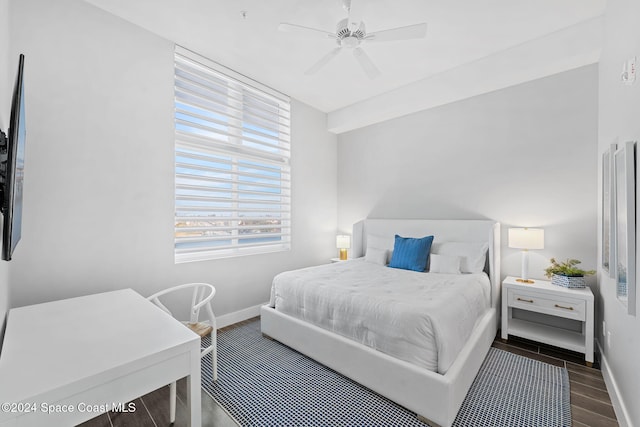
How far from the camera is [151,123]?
2566 mm

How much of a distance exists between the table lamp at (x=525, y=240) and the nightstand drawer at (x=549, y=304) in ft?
0.65

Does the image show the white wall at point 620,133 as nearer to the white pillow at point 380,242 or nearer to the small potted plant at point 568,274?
the small potted plant at point 568,274

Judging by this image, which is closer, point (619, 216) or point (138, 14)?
point (619, 216)

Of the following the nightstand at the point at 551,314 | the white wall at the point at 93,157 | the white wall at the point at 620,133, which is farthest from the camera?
the nightstand at the point at 551,314

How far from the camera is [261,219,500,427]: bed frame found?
165 cm

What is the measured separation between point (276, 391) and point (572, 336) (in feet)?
8.83

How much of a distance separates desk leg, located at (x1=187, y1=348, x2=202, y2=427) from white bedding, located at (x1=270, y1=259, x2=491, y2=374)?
1.16 meters

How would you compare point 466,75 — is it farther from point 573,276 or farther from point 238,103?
point 238,103

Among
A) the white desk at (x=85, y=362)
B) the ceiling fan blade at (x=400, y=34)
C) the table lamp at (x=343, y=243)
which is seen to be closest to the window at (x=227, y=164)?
the table lamp at (x=343, y=243)

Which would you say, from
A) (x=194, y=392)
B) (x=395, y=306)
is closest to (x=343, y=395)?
(x=395, y=306)

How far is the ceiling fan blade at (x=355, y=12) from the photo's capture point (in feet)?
7.14

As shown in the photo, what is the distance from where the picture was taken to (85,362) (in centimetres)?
104

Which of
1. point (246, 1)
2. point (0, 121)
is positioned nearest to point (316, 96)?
point (246, 1)

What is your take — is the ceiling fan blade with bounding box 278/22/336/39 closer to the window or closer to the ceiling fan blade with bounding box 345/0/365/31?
the ceiling fan blade with bounding box 345/0/365/31
